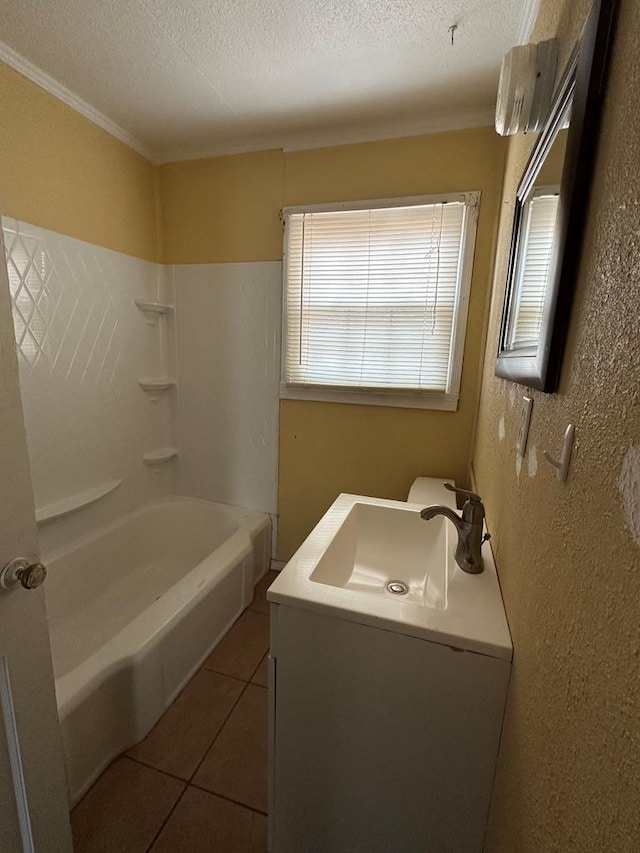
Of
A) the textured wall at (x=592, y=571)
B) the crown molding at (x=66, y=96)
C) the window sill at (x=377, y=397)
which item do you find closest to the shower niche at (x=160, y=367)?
the crown molding at (x=66, y=96)

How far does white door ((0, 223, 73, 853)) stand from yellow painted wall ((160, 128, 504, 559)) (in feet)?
5.10

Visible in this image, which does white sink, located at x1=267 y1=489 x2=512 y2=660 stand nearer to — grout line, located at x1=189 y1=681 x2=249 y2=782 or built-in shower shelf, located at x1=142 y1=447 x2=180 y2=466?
grout line, located at x1=189 y1=681 x2=249 y2=782

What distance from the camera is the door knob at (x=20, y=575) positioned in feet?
2.29

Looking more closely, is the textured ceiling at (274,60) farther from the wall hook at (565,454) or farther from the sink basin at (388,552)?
the sink basin at (388,552)

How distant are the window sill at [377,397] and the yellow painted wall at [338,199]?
37mm

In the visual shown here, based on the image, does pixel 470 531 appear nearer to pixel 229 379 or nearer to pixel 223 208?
pixel 229 379

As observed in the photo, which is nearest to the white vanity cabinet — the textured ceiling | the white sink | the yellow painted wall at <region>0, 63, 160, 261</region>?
the white sink

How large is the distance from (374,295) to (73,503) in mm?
1847

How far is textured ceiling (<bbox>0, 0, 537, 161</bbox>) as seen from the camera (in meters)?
1.24

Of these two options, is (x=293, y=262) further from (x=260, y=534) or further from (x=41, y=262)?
(x=260, y=534)

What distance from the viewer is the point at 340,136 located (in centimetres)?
191

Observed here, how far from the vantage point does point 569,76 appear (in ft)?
2.06

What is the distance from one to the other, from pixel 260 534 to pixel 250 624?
1.56 feet

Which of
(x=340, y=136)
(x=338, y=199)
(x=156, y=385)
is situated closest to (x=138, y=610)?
(x=156, y=385)
